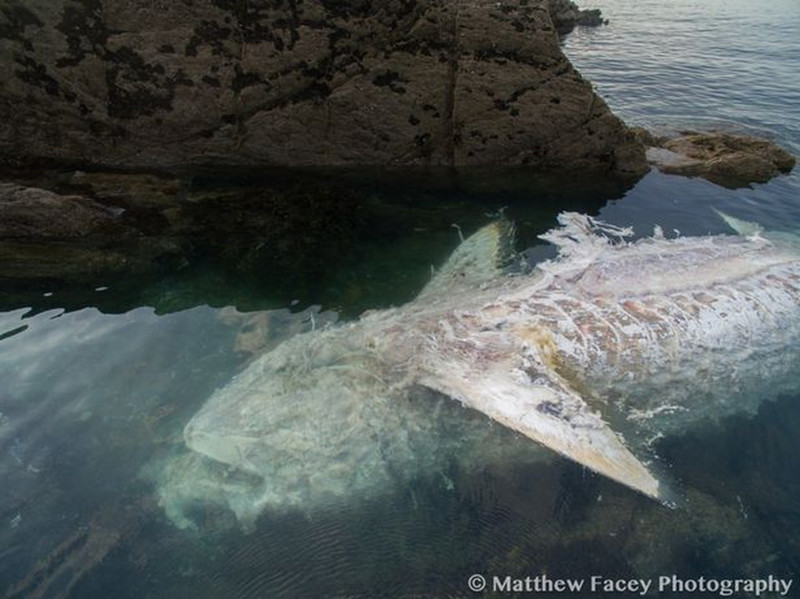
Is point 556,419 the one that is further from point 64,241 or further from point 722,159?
point 722,159

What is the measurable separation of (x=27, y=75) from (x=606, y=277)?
925cm

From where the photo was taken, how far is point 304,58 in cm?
952

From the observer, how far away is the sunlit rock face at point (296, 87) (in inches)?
357

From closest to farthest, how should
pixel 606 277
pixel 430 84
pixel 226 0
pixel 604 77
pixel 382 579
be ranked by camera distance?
pixel 382 579, pixel 606 277, pixel 226 0, pixel 430 84, pixel 604 77

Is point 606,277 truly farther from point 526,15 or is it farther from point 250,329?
point 526,15

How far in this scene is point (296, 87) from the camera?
9.69m

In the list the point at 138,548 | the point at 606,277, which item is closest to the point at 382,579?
the point at 138,548

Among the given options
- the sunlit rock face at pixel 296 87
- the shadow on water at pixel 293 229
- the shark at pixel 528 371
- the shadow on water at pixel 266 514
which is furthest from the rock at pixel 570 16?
the shadow on water at pixel 266 514

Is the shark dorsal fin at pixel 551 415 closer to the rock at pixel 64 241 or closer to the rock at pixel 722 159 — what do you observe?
the rock at pixel 64 241

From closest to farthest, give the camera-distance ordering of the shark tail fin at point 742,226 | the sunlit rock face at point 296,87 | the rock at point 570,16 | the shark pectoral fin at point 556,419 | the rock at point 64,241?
the shark pectoral fin at point 556,419
the rock at point 64,241
the shark tail fin at point 742,226
the sunlit rock face at point 296,87
the rock at point 570,16

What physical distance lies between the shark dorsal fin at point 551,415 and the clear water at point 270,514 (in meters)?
0.25

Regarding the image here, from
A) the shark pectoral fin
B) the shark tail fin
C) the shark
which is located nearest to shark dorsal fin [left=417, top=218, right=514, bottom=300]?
the shark

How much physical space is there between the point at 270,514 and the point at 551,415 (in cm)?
255

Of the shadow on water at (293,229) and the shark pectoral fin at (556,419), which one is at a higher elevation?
the shadow on water at (293,229)
